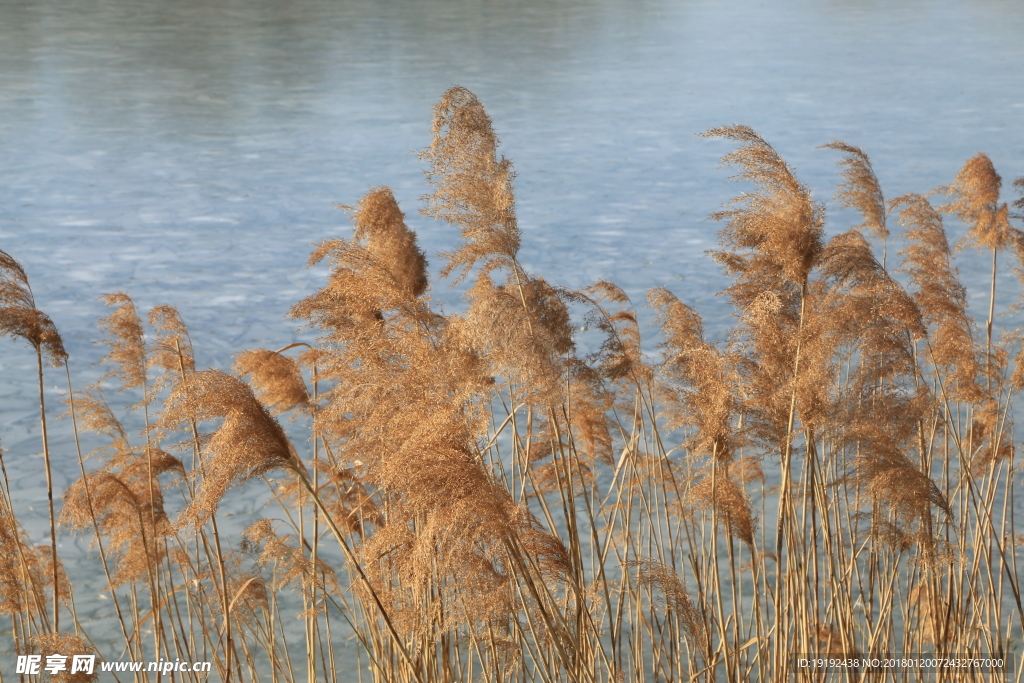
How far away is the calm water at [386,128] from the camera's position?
670 centimetres

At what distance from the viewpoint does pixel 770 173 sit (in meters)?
1.73

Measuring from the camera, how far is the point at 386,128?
1006 centimetres

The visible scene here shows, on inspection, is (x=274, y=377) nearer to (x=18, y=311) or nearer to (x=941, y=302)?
(x=18, y=311)

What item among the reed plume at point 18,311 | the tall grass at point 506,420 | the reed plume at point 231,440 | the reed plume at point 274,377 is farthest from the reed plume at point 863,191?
the reed plume at point 18,311

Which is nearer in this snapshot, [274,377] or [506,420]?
[506,420]

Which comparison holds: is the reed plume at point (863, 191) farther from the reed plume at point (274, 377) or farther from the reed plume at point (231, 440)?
the reed plume at point (231, 440)

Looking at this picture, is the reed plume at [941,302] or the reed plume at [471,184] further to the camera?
the reed plume at [941,302]

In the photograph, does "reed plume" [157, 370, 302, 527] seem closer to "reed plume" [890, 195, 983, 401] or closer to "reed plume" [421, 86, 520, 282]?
"reed plume" [421, 86, 520, 282]

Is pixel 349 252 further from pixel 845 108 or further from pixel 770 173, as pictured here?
pixel 845 108

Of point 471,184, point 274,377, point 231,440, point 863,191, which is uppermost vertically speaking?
point 863,191

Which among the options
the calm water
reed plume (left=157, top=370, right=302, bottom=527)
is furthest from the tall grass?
the calm water

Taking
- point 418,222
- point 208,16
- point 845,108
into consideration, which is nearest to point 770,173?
point 418,222

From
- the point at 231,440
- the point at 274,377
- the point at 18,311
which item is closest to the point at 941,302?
the point at 274,377

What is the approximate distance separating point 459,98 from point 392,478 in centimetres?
81
